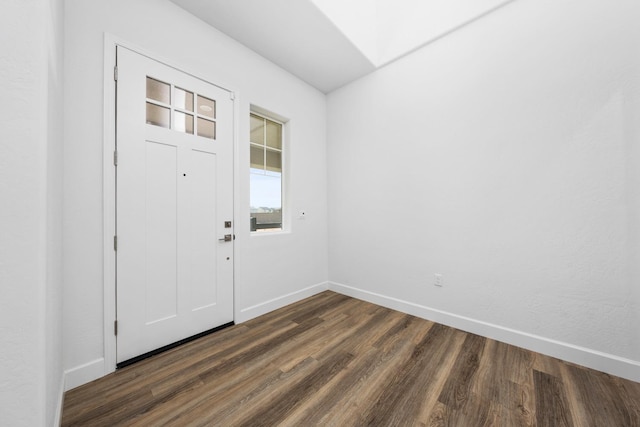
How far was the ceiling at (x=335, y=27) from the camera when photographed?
2.24m

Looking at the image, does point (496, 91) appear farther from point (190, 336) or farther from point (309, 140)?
point (190, 336)

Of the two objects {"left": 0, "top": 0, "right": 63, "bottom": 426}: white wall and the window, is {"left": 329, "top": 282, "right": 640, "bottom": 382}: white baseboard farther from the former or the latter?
{"left": 0, "top": 0, "right": 63, "bottom": 426}: white wall

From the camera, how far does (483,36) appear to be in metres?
2.29

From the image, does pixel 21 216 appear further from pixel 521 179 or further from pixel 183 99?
pixel 521 179

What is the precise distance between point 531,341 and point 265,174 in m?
3.18

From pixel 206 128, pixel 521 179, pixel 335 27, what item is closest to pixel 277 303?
pixel 206 128

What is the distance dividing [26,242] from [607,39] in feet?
11.8

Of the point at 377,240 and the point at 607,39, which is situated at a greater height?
the point at 607,39

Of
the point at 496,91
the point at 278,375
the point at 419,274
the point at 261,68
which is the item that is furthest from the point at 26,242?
the point at 496,91

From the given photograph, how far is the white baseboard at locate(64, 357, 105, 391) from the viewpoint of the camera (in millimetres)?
1613

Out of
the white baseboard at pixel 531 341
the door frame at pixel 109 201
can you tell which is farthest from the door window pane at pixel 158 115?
the white baseboard at pixel 531 341

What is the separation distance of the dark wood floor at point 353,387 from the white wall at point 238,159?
467mm

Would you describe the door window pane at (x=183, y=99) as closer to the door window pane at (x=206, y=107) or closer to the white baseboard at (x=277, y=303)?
the door window pane at (x=206, y=107)

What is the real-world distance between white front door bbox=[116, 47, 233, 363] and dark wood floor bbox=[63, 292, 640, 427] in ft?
0.94
